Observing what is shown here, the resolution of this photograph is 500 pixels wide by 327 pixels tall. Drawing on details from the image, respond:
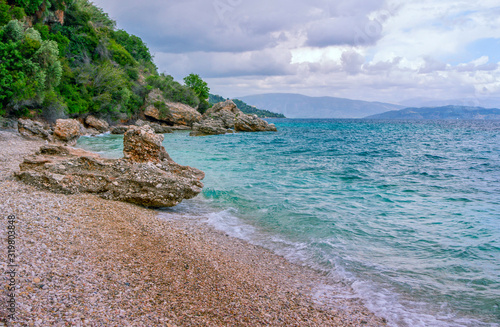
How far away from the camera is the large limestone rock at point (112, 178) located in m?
8.65

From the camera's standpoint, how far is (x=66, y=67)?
38.9 m

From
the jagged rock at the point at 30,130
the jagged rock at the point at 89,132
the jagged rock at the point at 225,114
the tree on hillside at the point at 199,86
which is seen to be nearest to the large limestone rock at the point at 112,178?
the jagged rock at the point at 30,130

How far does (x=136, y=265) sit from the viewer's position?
5.31 m

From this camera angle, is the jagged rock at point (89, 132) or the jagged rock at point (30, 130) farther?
the jagged rock at point (89, 132)

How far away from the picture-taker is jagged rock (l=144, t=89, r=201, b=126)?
57625mm

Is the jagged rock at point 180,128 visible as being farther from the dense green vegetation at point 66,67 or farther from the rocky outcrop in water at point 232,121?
the dense green vegetation at point 66,67

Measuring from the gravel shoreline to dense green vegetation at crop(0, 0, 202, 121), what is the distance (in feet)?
76.5

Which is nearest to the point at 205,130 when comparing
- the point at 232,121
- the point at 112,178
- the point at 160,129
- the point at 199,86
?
the point at 160,129

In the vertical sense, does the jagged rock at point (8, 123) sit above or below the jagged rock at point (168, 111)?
below

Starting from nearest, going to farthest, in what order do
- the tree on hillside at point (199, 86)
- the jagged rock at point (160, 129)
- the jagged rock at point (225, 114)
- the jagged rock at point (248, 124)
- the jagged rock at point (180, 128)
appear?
the jagged rock at point (160, 129) → the jagged rock at point (180, 128) → the jagged rock at point (248, 124) → the jagged rock at point (225, 114) → the tree on hillside at point (199, 86)

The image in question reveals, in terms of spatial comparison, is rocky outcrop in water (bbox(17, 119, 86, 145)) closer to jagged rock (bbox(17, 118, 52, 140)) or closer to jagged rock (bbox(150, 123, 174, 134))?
jagged rock (bbox(17, 118, 52, 140))

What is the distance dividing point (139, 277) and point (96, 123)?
140 feet

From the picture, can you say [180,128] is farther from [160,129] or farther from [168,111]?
[160,129]

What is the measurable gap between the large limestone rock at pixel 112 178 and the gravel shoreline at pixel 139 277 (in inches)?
40.3
